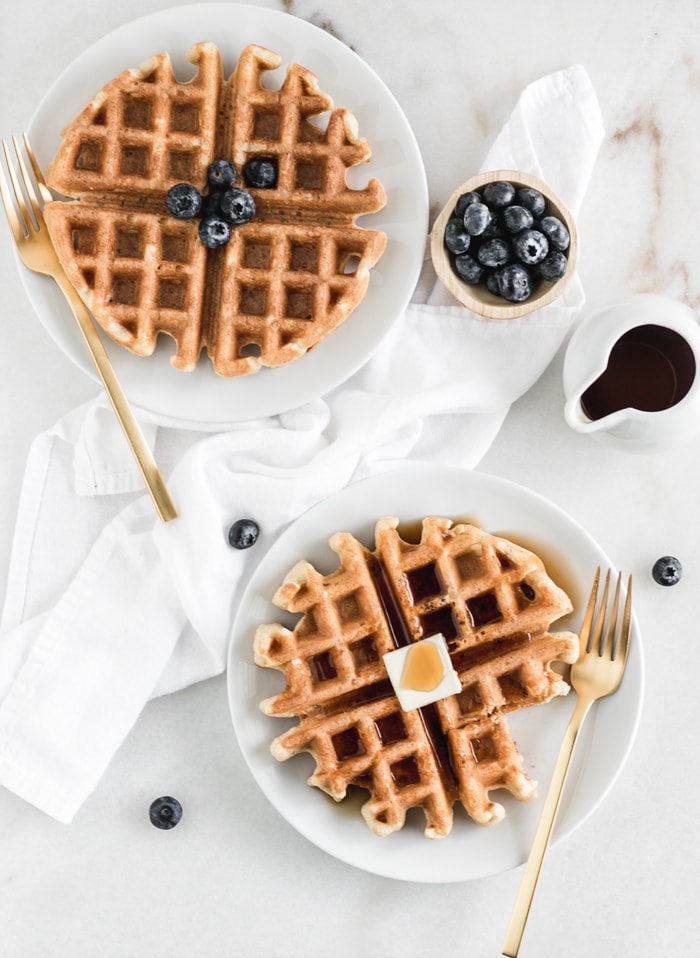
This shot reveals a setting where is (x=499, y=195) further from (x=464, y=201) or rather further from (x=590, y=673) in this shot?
(x=590, y=673)

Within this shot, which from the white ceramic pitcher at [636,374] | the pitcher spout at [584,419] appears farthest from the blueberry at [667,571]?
the pitcher spout at [584,419]

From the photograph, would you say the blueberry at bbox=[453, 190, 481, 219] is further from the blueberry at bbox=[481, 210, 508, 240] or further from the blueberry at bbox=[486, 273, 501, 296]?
the blueberry at bbox=[486, 273, 501, 296]

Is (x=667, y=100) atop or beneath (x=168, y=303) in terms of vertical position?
atop

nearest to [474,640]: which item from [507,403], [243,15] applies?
[507,403]

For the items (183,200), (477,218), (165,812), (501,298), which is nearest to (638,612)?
(501,298)

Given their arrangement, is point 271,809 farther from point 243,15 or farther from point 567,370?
point 243,15

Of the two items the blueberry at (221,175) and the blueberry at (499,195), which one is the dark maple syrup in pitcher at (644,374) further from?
the blueberry at (221,175)

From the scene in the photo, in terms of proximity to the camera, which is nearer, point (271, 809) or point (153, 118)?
point (153, 118)
